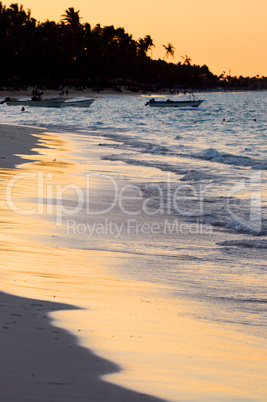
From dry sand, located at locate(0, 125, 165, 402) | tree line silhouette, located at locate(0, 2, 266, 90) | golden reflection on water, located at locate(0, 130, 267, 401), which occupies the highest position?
tree line silhouette, located at locate(0, 2, 266, 90)

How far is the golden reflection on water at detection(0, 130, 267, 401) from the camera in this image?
351 cm

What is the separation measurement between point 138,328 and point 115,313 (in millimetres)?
368

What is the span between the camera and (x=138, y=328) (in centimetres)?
440

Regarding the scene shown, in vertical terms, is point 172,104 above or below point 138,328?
above

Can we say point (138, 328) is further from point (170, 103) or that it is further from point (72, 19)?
point (72, 19)

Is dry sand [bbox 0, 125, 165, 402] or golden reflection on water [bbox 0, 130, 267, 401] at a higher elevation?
dry sand [bbox 0, 125, 165, 402]

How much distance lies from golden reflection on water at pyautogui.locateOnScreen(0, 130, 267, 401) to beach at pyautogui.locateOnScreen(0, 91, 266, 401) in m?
0.01

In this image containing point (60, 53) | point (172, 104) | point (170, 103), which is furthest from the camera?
point (60, 53)

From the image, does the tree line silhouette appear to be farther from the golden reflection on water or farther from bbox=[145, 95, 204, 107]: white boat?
the golden reflection on water

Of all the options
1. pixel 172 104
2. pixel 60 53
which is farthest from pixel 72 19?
pixel 172 104

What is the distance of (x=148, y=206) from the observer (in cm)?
1131

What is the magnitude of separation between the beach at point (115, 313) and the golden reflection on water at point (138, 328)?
0.03ft

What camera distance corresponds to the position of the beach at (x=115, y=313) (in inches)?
133

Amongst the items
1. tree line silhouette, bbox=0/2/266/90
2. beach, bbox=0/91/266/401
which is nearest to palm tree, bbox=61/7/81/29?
tree line silhouette, bbox=0/2/266/90
